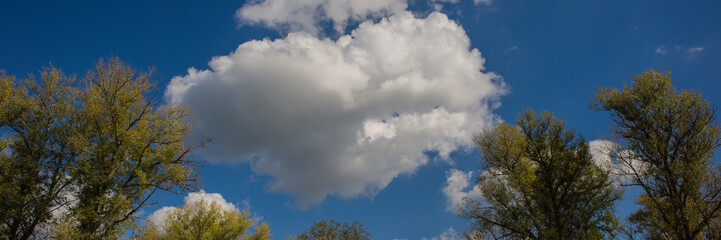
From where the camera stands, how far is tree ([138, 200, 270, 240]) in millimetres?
33188

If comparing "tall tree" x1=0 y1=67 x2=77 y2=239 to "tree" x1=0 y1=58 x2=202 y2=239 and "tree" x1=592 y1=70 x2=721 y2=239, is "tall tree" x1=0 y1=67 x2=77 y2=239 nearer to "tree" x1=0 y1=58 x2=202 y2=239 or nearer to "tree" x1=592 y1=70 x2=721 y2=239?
"tree" x1=0 y1=58 x2=202 y2=239

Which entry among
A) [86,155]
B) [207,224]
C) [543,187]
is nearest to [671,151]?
[543,187]

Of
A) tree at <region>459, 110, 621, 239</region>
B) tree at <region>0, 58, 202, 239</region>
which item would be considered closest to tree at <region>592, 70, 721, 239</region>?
tree at <region>459, 110, 621, 239</region>

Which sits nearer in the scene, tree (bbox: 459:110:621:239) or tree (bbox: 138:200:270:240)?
tree (bbox: 459:110:621:239)

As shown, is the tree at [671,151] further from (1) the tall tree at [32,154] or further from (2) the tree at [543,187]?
(1) the tall tree at [32,154]

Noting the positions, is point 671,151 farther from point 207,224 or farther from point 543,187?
point 207,224

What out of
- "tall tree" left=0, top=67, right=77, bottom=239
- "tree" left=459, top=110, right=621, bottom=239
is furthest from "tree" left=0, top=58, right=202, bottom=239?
"tree" left=459, top=110, right=621, bottom=239

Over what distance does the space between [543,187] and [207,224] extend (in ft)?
99.6

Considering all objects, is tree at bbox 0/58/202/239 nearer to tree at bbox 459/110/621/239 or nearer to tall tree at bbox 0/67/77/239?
tall tree at bbox 0/67/77/239

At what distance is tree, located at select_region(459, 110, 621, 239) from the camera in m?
18.6

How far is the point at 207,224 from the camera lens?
3469 centimetres

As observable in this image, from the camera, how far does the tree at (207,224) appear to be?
109ft

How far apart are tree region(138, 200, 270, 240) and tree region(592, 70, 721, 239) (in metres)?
33.0

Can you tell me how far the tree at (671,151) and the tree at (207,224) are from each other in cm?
3297
